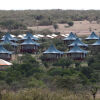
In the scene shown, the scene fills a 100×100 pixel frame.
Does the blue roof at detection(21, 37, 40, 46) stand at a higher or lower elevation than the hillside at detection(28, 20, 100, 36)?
higher

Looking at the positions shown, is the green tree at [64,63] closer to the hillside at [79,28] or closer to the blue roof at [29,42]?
the blue roof at [29,42]

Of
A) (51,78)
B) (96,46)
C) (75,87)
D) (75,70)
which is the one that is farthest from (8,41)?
(75,87)

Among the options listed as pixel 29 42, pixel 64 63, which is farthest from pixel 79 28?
pixel 64 63

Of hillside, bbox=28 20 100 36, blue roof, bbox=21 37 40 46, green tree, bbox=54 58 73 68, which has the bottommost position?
hillside, bbox=28 20 100 36

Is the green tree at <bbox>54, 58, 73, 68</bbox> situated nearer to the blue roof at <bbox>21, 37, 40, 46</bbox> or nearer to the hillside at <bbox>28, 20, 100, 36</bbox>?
the blue roof at <bbox>21, 37, 40, 46</bbox>

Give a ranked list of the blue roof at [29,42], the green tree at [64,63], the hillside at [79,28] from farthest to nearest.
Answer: the hillside at [79,28] < the blue roof at [29,42] < the green tree at [64,63]

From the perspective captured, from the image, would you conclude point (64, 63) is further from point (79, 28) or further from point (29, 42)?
point (79, 28)

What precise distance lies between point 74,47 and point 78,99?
2494 centimetres

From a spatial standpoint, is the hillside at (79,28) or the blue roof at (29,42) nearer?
the blue roof at (29,42)

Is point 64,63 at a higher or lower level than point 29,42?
higher

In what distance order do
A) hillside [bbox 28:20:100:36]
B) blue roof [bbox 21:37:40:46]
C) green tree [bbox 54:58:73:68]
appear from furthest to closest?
hillside [bbox 28:20:100:36] < blue roof [bbox 21:37:40:46] < green tree [bbox 54:58:73:68]

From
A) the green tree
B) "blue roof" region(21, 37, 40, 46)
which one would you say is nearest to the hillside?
"blue roof" region(21, 37, 40, 46)

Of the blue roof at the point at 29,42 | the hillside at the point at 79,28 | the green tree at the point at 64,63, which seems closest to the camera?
the green tree at the point at 64,63

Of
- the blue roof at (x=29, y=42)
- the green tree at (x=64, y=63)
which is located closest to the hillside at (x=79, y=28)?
the blue roof at (x=29, y=42)
